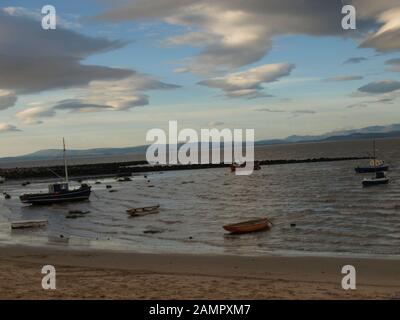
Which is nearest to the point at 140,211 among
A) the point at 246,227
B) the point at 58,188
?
the point at 246,227

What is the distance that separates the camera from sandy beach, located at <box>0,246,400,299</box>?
42.7 feet

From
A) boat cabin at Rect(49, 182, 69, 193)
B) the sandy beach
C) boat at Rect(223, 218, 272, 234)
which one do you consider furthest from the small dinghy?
boat cabin at Rect(49, 182, 69, 193)

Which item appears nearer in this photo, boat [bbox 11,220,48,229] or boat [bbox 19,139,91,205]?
boat [bbox 11,220,48,229]

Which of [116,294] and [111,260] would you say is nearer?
[116,294]

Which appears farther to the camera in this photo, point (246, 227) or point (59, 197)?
point (59, 197)

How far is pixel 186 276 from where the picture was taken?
1731 centimetres

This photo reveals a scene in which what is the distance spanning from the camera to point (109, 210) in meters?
49.1

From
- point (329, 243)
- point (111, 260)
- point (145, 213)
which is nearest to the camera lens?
point (111, 260)

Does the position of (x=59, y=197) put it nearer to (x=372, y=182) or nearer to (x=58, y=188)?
(x=58, y=188)

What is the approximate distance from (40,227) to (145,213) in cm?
953

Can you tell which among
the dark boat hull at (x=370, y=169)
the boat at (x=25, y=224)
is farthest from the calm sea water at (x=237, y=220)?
the dark boat hull at (x=370, y=169)

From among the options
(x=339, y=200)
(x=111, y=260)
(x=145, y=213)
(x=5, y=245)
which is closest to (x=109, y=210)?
(x=145, y=213)

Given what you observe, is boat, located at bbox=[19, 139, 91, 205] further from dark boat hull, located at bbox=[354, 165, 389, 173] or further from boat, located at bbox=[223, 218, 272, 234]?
dark boat hull, located at bbox=[354, 165, 389, 173]
